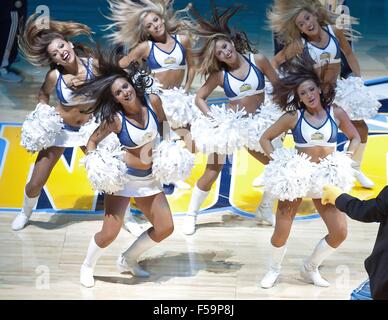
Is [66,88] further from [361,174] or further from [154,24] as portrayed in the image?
[361,174]

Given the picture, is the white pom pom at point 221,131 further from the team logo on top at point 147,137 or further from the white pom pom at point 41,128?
the white pom pom at point 41,128

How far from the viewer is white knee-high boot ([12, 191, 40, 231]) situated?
24.9 ft

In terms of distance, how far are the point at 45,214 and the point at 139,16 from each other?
1573mm

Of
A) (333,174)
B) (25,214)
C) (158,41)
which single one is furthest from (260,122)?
(25,214)

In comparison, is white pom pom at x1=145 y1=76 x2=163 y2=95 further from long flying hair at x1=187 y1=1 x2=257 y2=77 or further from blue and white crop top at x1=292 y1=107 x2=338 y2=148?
blue and white crop top at x1=292 y1=107 x2=338 y2=148

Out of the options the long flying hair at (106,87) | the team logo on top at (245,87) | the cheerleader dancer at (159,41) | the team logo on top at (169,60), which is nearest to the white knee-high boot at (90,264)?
the long flying hair at (106,87)

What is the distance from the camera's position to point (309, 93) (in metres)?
6.55

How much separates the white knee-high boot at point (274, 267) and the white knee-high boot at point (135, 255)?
73 cm

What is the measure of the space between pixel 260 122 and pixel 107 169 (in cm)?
127

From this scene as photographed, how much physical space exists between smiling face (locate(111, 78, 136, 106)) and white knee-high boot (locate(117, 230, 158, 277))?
87 centimetres

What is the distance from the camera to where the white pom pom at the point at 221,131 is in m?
7.13


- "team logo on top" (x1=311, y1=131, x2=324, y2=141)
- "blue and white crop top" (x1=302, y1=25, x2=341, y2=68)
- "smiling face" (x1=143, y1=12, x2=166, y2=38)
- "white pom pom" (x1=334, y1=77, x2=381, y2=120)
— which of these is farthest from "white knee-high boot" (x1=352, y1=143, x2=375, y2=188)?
"smiling face" (x1=143, y1=12, x2=166, y2=38)

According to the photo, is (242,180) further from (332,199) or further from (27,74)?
(27,74)

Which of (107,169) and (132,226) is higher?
(107,169)
